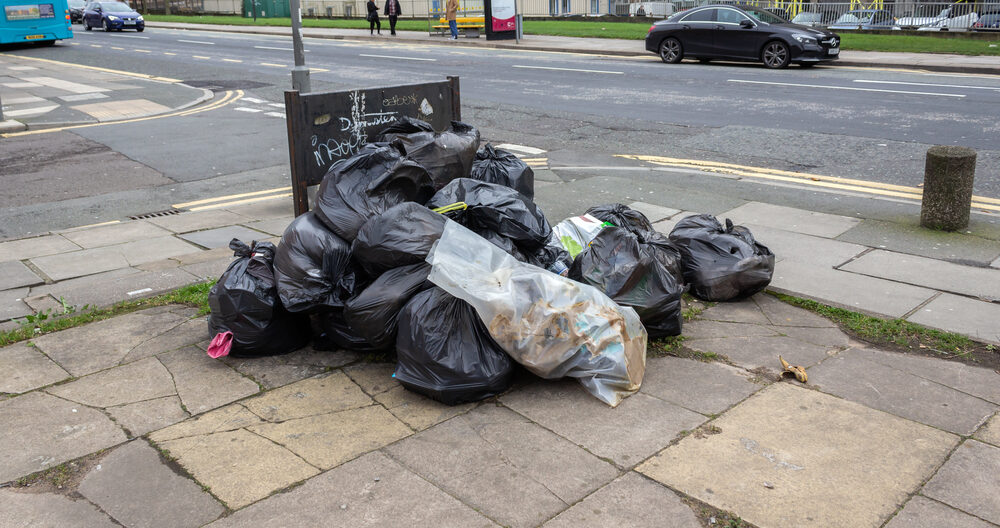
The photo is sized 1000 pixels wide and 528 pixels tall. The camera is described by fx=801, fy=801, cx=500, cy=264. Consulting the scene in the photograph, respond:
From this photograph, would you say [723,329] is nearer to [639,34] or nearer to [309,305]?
[309,305]

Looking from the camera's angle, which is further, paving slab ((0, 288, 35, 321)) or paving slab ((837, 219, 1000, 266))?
paving slab ((837, 219, 1000, 266))

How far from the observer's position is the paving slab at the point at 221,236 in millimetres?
6867

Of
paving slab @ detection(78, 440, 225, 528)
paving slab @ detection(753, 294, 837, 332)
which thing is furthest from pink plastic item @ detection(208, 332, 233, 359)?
paving slab @ detection(753, 294, 837, 332)

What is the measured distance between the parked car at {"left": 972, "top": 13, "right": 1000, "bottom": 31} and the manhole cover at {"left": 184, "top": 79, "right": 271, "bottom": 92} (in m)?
21.3

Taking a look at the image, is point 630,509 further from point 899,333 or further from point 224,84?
point 224,84

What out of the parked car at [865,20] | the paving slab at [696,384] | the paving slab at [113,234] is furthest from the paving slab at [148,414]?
Answer: the parked car at [865,20]

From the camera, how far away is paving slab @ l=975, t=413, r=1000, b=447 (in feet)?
11.5

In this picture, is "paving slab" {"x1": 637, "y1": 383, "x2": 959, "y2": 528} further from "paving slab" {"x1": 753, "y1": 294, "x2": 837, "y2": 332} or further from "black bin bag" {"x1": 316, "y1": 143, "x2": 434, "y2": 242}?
"black bin bag" {"x1": 316, "y1": 143, "x2": 434, "y2": 242}

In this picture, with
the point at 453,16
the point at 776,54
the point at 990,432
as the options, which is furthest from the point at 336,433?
the point at 453,16

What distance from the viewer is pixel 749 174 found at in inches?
356

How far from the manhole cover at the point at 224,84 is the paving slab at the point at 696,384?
1520cm

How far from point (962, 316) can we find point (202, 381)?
178 inches

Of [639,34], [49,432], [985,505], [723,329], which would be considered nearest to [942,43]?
[639,34]

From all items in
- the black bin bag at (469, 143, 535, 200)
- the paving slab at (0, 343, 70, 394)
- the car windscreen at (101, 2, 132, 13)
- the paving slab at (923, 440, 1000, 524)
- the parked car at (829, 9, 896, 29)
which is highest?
the car windscreen at (101, 2, 132, 13)
